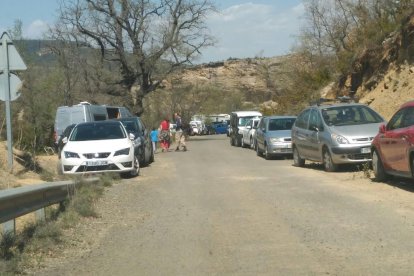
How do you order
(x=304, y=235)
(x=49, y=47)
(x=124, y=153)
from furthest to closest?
(x=49, y=47), (x=124, y=153), (x=304, y=235)

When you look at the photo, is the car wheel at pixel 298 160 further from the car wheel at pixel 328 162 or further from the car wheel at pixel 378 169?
the car wheel at pixel 378 169

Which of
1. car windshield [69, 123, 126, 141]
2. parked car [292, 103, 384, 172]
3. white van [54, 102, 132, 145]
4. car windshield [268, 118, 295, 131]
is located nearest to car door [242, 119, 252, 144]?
car windshield [268, 118, 295, 131]

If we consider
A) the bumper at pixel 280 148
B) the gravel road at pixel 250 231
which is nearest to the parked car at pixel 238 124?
the bumper at pixel 280 148

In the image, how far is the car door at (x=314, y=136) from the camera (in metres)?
17.7

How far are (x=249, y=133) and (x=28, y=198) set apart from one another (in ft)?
81.0

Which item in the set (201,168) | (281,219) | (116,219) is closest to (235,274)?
(281,219)

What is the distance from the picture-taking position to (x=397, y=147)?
40.9ft

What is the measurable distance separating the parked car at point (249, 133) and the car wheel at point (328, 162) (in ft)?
47.1

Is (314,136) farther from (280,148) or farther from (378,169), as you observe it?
(280,148)

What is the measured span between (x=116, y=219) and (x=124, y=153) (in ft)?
22.2

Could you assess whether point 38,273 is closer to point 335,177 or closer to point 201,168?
point 335,177

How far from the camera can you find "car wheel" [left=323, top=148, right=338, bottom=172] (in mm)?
16766

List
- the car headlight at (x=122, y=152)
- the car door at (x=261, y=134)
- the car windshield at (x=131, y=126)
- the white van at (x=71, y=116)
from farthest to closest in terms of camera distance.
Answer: the white van at (x=71, y=116), the car door at (x=261, y=134), the car windshield at (x=131, y=126), the car headlight at (x=122, y=152)

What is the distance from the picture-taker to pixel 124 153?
56.6 ft
